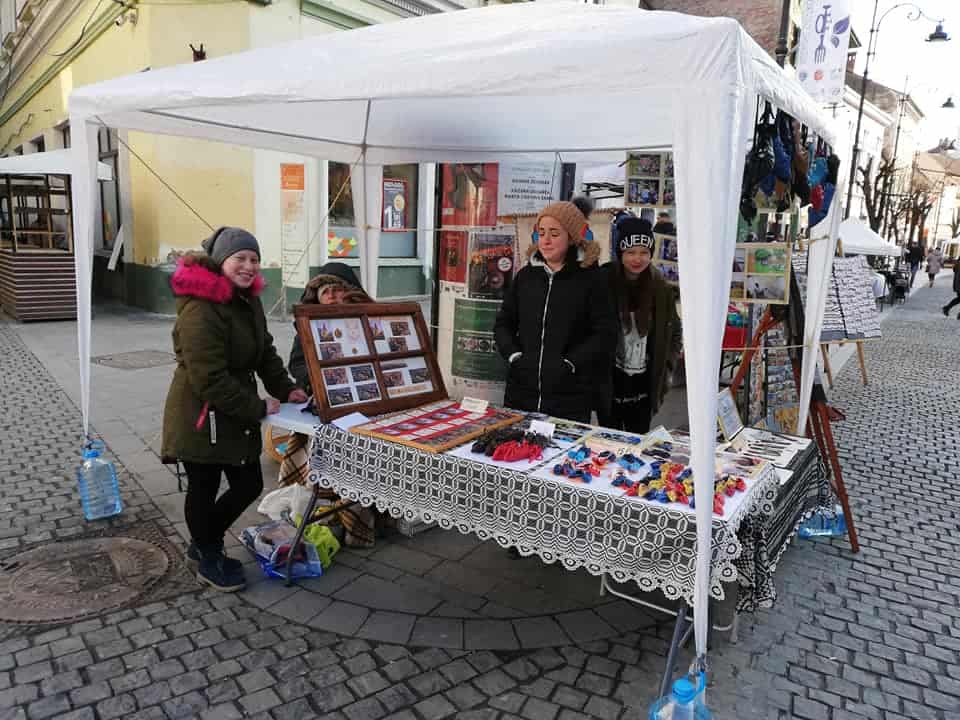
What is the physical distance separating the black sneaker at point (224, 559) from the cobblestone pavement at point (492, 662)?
0.15m

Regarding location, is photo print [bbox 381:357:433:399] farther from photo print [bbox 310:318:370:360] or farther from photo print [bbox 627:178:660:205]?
photo print [bbox 627:178:660:205]

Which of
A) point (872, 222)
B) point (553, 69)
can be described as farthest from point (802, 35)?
point (872, 222)

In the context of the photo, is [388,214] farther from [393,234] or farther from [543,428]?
[543,428]

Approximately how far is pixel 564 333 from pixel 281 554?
1.87 m

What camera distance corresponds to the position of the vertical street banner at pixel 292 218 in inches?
417

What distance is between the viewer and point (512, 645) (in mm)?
2941

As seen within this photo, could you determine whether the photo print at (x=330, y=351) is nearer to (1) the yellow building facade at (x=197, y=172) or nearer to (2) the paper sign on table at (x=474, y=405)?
(2) the paper sign on table at (x=474, y=405)

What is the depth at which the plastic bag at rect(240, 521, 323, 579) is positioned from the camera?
338 cm

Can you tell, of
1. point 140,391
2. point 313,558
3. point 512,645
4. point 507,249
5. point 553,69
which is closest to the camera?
point 553,69

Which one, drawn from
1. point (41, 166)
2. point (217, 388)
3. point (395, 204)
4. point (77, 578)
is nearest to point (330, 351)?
point (217, 388)

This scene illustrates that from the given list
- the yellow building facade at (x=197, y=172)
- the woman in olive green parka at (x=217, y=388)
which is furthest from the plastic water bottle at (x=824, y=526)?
the yellow building facade at (x=197, y=172)

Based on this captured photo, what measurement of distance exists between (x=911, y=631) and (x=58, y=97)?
747 inches

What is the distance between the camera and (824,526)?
4.14 meters

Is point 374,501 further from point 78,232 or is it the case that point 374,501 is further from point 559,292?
point 78,232
